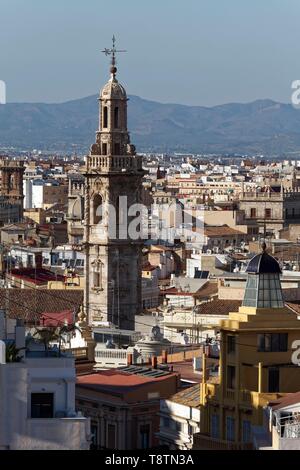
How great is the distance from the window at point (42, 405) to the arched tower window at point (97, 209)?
26457mm

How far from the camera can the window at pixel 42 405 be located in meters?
22.7

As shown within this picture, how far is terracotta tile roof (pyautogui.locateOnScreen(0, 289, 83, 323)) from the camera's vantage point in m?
49.1

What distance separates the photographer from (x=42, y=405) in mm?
22938

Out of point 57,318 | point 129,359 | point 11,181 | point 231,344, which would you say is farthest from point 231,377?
point 11,181

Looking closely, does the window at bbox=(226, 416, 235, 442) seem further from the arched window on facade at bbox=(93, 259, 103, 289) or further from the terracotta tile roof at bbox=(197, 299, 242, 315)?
the arched window on facade at bbox=(93, 259, 103, 289)

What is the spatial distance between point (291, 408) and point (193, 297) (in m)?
30.6

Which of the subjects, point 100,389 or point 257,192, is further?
point 257,192

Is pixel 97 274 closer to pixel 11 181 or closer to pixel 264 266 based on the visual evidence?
pixel 264 266

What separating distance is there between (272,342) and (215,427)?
1175 mm

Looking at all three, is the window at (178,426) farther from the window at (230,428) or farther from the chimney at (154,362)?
the chimney at (154,362)

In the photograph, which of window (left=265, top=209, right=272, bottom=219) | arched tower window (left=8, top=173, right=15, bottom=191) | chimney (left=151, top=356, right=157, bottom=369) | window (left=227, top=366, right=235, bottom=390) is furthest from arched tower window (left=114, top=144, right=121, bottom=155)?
arched tower window (left=8, top=173, right=15, bottom=191)

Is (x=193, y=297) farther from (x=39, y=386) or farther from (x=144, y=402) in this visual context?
(x=39, y=386)
